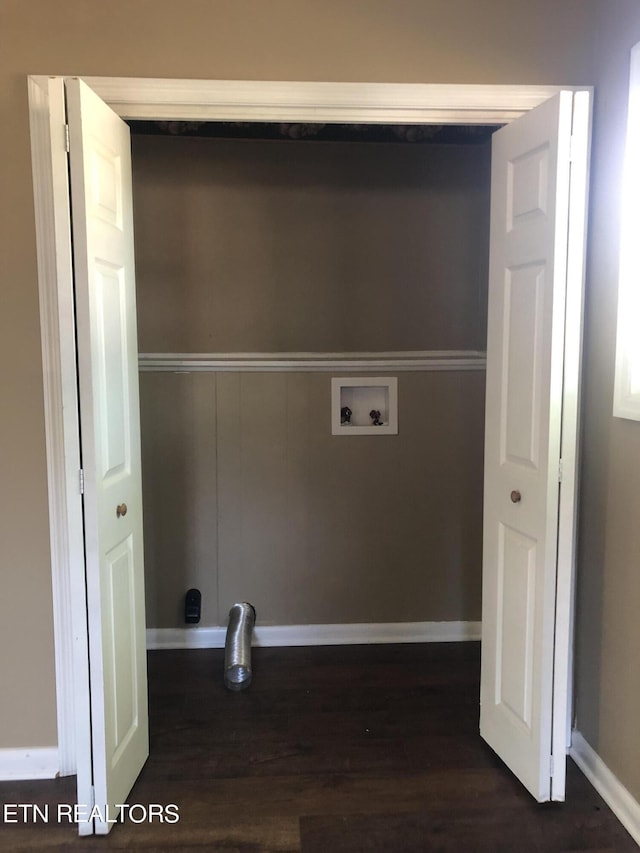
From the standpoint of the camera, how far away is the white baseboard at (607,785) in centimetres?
190

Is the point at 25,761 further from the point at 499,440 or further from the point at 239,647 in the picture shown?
the point at 499,440

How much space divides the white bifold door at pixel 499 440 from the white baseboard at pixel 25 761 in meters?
0.33

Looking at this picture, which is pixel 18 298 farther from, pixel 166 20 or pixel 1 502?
pixel 166 20

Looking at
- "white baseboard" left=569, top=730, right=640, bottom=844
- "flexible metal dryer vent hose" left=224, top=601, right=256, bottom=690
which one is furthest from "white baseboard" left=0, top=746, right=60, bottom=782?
"white baseboard" left=569, top=730, right=640, bottom=844

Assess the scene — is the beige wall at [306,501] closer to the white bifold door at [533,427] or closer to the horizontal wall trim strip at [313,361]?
the horizontal wall trim strip at [313,361]

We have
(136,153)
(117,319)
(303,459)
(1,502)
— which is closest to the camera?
(117,319)

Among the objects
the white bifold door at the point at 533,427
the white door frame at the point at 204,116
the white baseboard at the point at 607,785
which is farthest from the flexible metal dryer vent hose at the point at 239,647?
the white baseboard at the point at 607,785

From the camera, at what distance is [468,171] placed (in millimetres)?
3043

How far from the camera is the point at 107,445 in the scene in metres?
1.85

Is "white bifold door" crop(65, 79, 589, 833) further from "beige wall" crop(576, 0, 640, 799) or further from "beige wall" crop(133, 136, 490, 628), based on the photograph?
"beige wall" crop(133, 136, 490, 628)

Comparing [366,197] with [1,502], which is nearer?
[1,502]

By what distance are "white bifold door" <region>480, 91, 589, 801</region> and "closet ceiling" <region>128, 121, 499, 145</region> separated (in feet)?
2.07

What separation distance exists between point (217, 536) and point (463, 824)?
1.68 m

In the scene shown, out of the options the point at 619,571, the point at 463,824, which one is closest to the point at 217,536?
the point at 463,824
